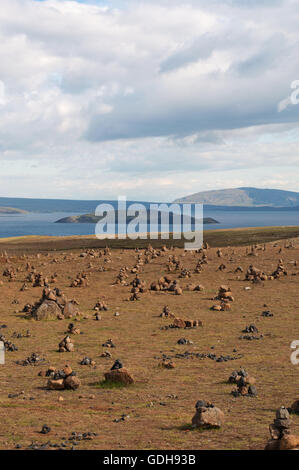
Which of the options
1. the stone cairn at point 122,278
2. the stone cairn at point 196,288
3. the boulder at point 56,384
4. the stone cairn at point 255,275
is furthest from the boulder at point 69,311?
the stone cairn at point 255,275

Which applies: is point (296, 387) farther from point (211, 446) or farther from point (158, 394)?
point (211, 446)

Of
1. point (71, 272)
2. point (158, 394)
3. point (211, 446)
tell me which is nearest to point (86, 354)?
point (158, 394)

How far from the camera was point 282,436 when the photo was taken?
896cm

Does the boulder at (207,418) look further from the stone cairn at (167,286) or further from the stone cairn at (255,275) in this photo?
the stone cairn at (255,275)

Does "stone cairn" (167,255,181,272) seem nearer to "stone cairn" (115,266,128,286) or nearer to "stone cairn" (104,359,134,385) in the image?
"stone cairn" (115,266,128,286)

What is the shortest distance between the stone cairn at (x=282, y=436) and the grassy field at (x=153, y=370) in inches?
28.7

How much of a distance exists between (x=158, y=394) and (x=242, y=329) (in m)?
10.5

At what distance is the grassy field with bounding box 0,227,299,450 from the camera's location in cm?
1059

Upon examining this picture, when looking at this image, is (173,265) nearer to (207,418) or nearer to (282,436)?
(207,418)

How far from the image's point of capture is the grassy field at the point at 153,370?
1059cm

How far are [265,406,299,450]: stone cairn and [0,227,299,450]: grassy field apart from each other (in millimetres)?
730

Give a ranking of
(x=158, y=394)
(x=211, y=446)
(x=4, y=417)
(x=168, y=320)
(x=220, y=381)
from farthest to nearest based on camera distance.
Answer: (x=168, y=320) < (x=220, y=381) < (x=158, y=394) < (x=4, y=417) < (x=211, y=446)

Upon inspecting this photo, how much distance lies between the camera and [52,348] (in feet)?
68.9

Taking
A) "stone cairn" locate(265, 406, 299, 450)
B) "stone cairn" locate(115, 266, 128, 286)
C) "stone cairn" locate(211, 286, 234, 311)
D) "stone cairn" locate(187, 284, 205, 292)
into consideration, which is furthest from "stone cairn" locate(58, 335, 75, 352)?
"stone cairn" locate(115, 266, 128, 286)
